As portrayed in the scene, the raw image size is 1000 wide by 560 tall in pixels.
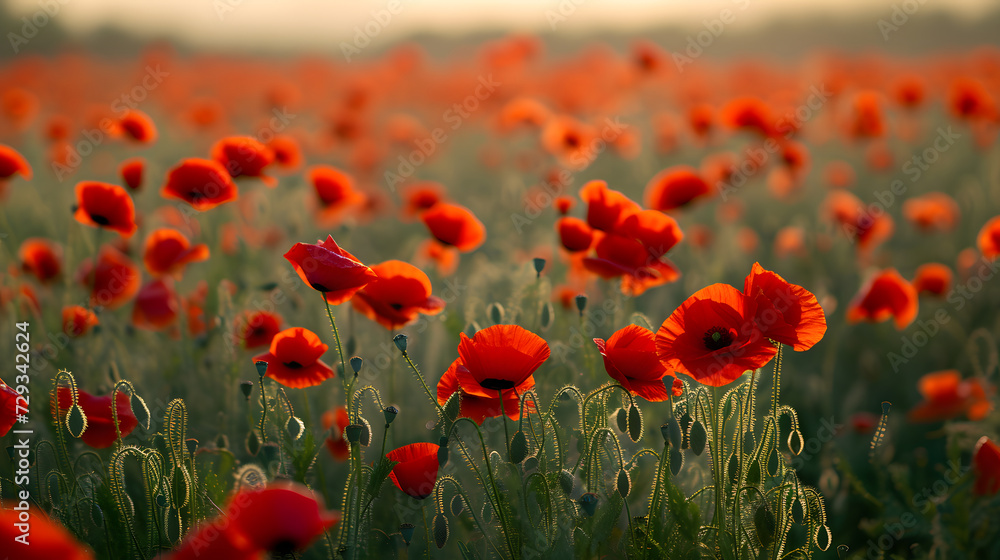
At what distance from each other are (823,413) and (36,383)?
2.59m

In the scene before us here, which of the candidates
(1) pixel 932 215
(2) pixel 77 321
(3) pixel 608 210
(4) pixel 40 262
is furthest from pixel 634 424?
(1) pixel 932 215

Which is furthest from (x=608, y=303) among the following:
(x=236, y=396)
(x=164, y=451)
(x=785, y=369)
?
(x=164, y=451)

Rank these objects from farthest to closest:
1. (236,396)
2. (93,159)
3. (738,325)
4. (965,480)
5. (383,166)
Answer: (383,166), (93,159), (236,396), (965,480), (738,325)

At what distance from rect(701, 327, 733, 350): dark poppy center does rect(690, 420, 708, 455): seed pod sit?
146mm

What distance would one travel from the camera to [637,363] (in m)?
1.24

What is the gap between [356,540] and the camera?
1189mm

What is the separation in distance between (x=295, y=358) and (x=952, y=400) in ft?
6.84

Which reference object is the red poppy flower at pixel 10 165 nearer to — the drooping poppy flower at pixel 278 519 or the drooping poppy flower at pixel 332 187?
the drooping poppy flower at pixel 332 187

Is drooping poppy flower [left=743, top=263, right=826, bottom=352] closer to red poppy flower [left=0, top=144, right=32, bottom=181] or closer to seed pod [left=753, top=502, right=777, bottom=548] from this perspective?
seed pod [left=753, top=502, right=777, bottom=548]

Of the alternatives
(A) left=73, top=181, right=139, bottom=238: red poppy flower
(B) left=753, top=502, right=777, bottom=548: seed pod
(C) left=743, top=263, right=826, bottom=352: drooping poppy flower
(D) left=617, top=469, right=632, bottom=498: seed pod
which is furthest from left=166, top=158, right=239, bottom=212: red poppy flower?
(B) left=753, top=502, right=777, bottom=548: seed pod

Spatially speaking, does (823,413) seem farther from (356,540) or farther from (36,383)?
(36,383)

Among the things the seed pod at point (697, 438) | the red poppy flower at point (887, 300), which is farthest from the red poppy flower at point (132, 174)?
the red poppy flower at point (887, 300)

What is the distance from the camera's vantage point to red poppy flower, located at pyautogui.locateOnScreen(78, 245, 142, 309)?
2102 mm

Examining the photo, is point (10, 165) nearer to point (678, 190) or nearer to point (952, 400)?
point (678, 190)
